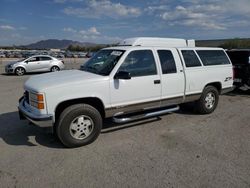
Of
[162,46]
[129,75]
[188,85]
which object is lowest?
[188,85]

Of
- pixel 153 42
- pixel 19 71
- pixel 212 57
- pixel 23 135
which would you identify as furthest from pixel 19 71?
pixel 212 57

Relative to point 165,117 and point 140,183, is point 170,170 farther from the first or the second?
point 165,117

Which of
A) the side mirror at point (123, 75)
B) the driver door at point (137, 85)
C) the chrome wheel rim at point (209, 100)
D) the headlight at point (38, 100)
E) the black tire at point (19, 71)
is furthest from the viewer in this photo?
the black tire at point (19, 71)

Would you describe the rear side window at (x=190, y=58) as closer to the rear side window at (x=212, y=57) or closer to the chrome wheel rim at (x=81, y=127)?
the rear side window at (x=212, y=57)

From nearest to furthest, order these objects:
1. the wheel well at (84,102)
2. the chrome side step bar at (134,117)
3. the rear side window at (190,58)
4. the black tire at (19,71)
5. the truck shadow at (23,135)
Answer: the wheel well at (84,102), the truck shadow at (23,135), the chrome side step bar at (134,117), the rear side window at (190,58), the black tire at (19,71)

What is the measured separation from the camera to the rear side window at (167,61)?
5.28 m

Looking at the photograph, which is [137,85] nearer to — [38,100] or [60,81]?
[60,81]

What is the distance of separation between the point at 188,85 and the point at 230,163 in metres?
2.43

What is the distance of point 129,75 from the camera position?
4.52m

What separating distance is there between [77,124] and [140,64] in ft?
5.93

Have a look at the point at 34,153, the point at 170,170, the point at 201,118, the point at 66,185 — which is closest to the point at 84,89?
the point at 34,153

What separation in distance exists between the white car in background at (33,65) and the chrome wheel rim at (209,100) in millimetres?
14068

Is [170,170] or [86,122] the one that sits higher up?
[86,122]

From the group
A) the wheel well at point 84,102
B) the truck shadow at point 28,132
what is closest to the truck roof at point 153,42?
the wheel well at point 84,102
